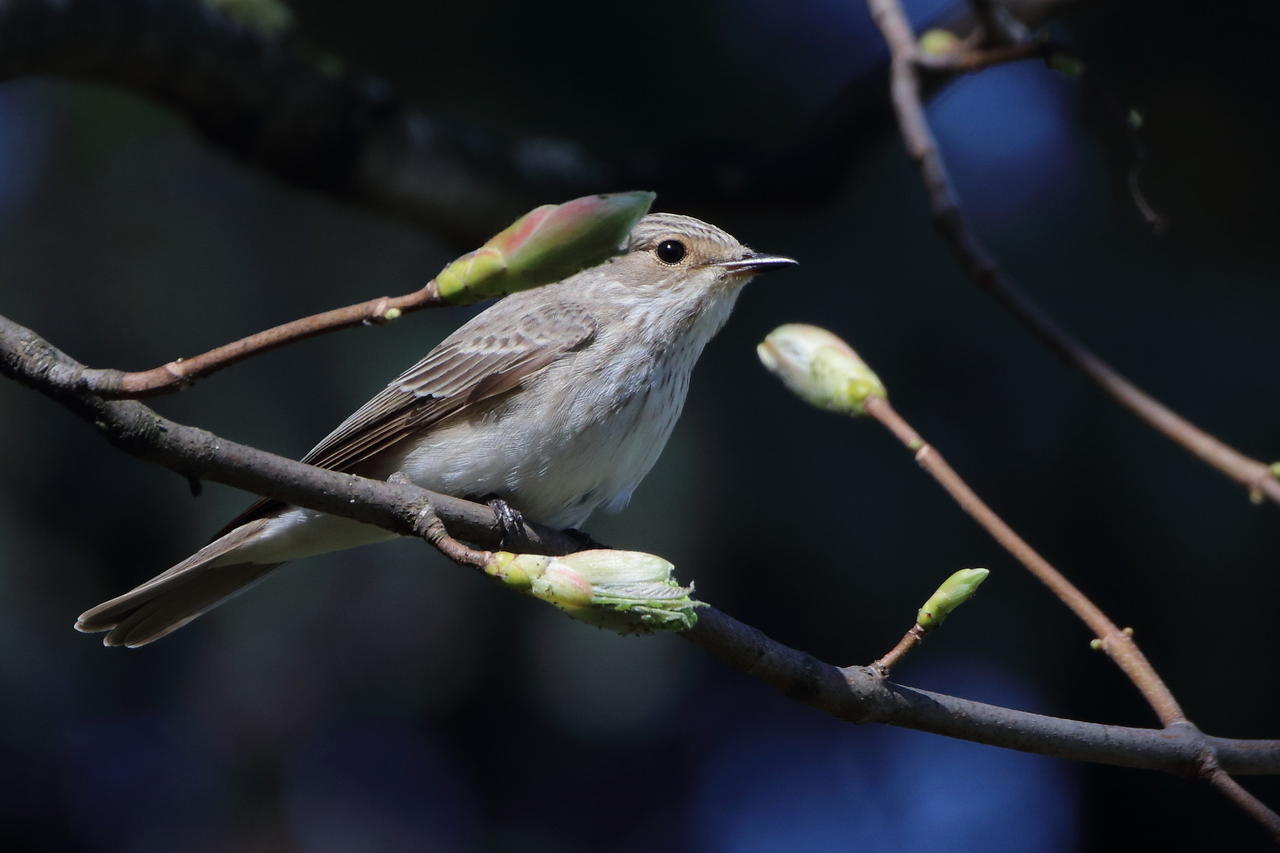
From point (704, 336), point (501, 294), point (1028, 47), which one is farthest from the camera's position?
point (704, 336)

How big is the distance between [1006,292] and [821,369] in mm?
598

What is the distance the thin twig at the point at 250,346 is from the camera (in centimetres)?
164

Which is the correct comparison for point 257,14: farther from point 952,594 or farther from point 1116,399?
point 952,594

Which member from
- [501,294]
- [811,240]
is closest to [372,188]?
[811,240]

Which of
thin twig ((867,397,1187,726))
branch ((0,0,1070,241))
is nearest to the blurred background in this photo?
branch ((0,0,1070,241))

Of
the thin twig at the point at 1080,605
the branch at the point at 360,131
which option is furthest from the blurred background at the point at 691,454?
the thin twig at the point at 1080,605

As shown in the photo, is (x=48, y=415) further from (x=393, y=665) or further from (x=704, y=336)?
(x=704, y=336)

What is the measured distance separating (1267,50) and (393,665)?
15.5ft

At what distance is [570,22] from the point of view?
5691 millimetres

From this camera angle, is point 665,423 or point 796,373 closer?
point 796,373

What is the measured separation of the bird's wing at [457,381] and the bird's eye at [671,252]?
35 cm

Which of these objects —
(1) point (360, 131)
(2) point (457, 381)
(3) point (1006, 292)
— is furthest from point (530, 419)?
(1) point (360, 131)

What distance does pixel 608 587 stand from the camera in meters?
1.88

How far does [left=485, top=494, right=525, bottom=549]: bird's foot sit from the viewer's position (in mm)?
2654
